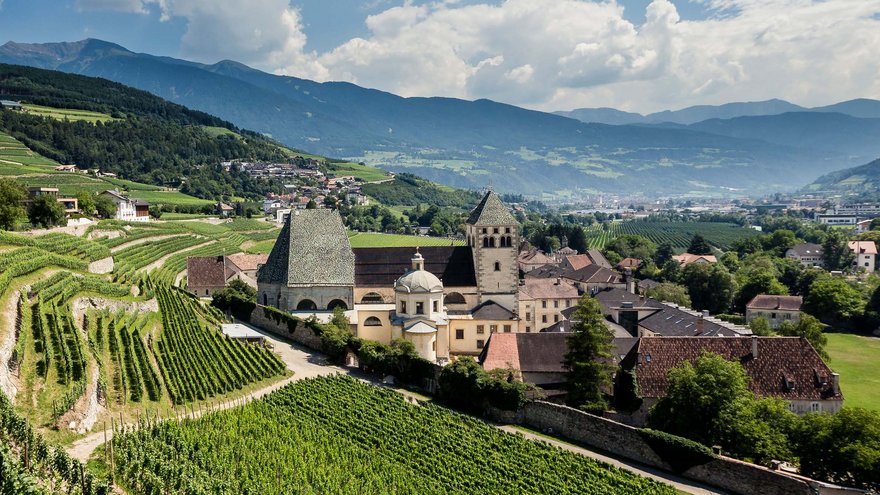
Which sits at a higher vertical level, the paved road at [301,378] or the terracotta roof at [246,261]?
the terracotta roof at [246,261]

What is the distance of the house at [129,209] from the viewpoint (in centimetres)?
10873

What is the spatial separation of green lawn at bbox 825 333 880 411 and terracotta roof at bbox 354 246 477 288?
30909 millimetres

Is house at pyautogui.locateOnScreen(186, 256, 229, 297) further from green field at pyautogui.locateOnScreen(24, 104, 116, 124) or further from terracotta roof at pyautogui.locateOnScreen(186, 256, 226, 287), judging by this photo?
green field at pyautogui.locateOnScreen(24, 104, 116, 124)

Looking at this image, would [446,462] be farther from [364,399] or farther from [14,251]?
[14,251]

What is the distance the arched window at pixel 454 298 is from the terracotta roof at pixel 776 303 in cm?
4167

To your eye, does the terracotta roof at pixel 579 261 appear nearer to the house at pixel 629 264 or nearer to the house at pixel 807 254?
the house at pixel 629 264

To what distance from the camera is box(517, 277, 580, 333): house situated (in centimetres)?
7369

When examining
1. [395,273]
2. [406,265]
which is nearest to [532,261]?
[406,265]

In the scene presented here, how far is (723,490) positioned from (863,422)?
7436 millimetres

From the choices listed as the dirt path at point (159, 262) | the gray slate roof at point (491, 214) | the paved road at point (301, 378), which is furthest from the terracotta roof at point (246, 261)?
the gray slate roof at point (491, 214)

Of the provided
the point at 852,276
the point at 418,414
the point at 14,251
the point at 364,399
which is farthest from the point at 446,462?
the point at 852,276

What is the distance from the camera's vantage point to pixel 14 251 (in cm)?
5009

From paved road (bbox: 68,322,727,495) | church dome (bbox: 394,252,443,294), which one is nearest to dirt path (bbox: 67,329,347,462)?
paved road (bbox: 68,322,727,495)

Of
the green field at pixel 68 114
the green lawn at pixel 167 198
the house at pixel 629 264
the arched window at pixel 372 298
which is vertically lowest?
the house at pixel 629 264
